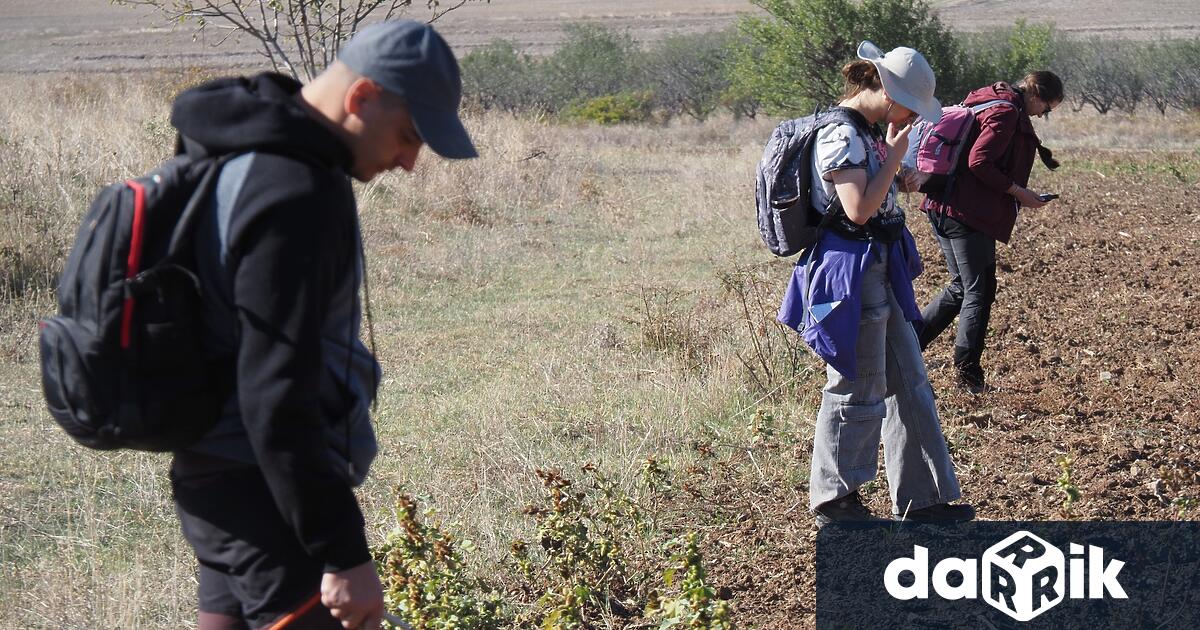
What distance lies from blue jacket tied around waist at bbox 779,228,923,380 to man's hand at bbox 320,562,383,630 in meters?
2.13

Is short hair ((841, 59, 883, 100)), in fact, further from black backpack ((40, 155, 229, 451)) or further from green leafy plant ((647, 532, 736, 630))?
black backpack ((40, 155, 229, 451))

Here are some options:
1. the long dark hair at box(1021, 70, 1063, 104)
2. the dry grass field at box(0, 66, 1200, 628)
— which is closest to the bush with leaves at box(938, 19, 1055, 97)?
the dry grass field at box(0, 66, 1200, 628)

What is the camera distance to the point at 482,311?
29.0ft

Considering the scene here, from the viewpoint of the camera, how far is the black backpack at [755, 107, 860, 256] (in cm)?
383

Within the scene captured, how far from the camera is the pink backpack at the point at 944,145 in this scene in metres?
5.54

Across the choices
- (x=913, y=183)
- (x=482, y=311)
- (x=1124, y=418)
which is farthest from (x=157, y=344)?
(x=482, y=311)

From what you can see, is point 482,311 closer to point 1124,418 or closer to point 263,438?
point 1124,418

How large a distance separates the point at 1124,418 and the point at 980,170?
1297mm

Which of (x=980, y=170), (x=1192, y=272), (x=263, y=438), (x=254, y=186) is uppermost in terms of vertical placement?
(x=254, y=186)

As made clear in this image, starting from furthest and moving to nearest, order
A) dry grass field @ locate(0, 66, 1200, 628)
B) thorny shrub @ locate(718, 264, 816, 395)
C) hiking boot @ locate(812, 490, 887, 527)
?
thorny shrub @ locate(718, 264, 816, 395)
dry grass field @ locate(0, 66, 1200, 628)
hiking boot @ locate(812, 490, 887, 527)

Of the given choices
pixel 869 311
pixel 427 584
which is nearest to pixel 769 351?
pixel 869 311

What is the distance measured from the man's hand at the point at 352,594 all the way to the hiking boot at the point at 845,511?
2342 millimetres

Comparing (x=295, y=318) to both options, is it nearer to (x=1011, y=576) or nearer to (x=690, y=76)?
(x=1011, y=576)

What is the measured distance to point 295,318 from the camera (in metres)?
1.82
